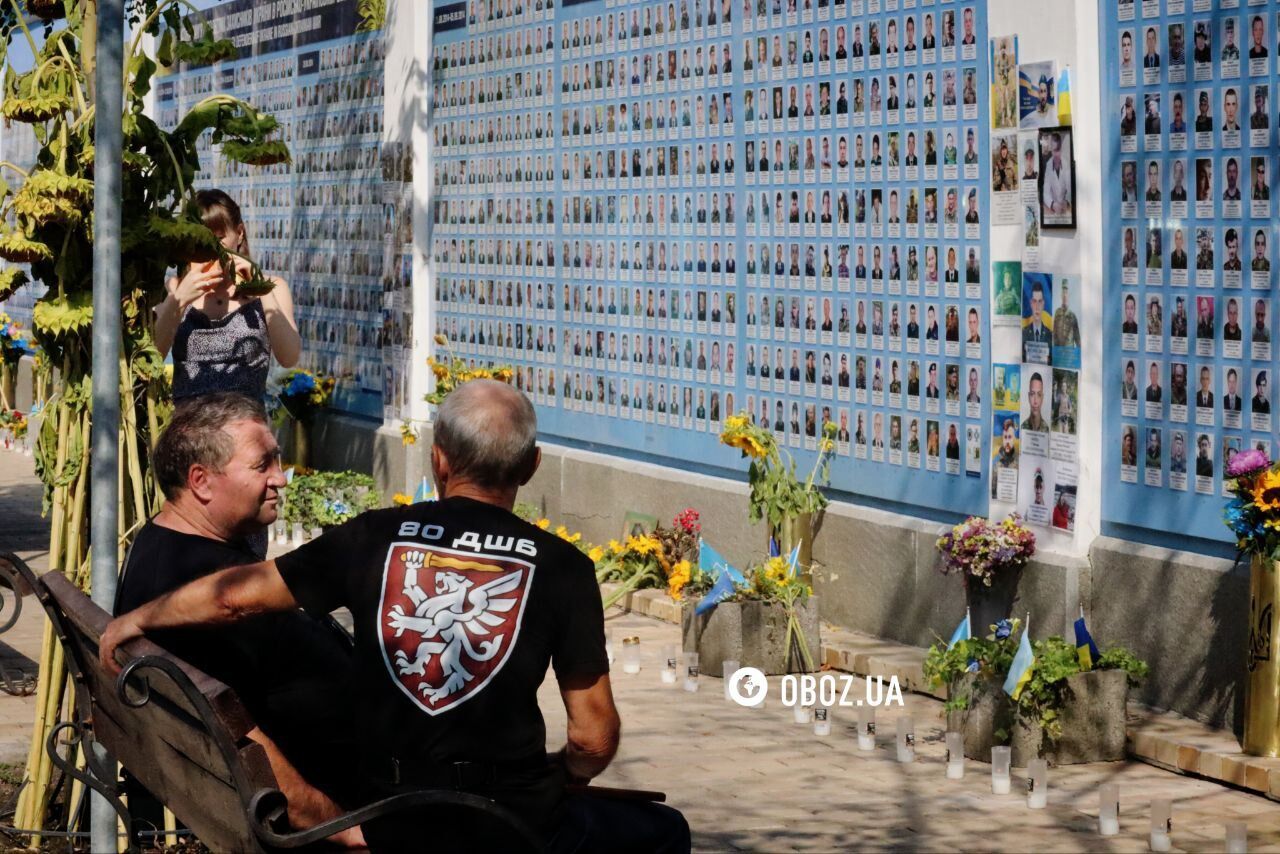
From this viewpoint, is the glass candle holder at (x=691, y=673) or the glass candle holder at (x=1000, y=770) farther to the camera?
the glass candle holder at (x=691, y=673)

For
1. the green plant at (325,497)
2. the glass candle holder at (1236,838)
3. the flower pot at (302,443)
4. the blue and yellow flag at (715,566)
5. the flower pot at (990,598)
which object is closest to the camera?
the glass candle holder at (1236,838)

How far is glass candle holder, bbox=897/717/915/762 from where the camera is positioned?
309 inches

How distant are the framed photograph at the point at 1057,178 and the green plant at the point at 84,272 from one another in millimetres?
3479

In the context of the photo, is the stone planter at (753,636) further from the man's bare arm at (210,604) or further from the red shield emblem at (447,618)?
the red shield emblem at (447,618)

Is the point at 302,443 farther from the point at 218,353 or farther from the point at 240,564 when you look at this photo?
the point at 240,564

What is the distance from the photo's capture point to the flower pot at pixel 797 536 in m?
10.2

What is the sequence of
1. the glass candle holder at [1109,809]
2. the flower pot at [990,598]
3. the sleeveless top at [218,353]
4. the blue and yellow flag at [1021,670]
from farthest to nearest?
the flower pot at [990,598]
the sleeveless top at [218,353]
the blue and yellow flag at [1021,670]
the glass candle holder at [1109,809]

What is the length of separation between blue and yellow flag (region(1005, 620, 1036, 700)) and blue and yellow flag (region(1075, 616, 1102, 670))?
0.67 feet

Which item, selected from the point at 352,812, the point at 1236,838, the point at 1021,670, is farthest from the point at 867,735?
the point at 352,812

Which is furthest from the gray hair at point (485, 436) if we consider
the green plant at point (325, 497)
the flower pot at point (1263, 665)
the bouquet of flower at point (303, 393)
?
the bouquet of flower at point (303, 393)

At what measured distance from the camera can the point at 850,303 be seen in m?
10.2

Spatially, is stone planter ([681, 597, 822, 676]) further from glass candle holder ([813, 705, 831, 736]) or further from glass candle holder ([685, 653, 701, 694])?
glass candle holder ([813, 705, 831, 736])

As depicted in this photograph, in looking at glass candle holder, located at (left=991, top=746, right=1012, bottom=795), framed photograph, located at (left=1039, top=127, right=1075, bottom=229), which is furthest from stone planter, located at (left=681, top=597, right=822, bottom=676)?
glass candle holder, located at (left=991, top=746, right=1012, bottom=795)

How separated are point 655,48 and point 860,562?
11.2ft
